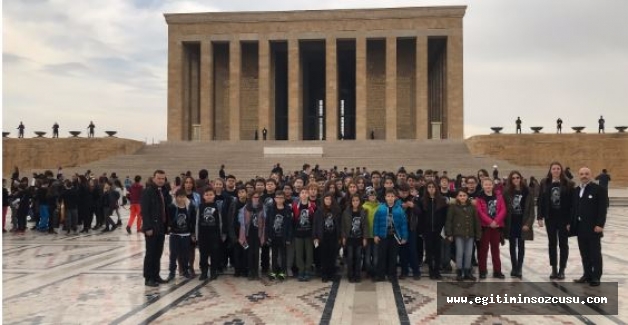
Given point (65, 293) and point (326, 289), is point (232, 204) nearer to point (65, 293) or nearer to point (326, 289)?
point (326, 289)

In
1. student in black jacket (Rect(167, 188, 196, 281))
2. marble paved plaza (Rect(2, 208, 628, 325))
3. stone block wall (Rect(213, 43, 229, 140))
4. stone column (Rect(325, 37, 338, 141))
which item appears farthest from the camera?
stone block wall (Rect(213, 43, 229, 140))

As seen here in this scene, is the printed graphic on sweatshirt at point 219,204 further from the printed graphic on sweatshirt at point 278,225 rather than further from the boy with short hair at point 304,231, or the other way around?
the boy with short hair at point 304,231

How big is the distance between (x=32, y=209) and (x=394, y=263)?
1186 cm

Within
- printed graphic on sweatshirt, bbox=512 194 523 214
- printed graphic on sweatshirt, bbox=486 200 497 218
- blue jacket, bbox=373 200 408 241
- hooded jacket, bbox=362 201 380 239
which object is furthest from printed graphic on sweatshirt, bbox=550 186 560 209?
hooded jacket, bbox=362 201 380 239

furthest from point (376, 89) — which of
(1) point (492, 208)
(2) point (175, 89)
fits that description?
(1) point (492, 208)

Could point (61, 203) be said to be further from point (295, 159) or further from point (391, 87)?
point (391, 87)

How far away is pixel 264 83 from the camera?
119ft

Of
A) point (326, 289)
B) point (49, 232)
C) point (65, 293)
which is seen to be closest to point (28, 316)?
point (65, 293)

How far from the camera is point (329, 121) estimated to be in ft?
116

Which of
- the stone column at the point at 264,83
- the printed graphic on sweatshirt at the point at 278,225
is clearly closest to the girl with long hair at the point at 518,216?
the printed graphic on sweatshirt at the point at 278,225

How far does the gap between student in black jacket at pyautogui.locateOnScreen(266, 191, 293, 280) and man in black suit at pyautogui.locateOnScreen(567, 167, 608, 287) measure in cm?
420

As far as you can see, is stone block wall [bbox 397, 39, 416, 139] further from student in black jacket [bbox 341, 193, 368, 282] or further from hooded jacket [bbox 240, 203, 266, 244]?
hooded jacket [bbox 240, 203, 266, 244]

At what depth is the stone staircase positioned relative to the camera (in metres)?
26.0

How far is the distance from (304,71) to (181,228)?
3456cm
